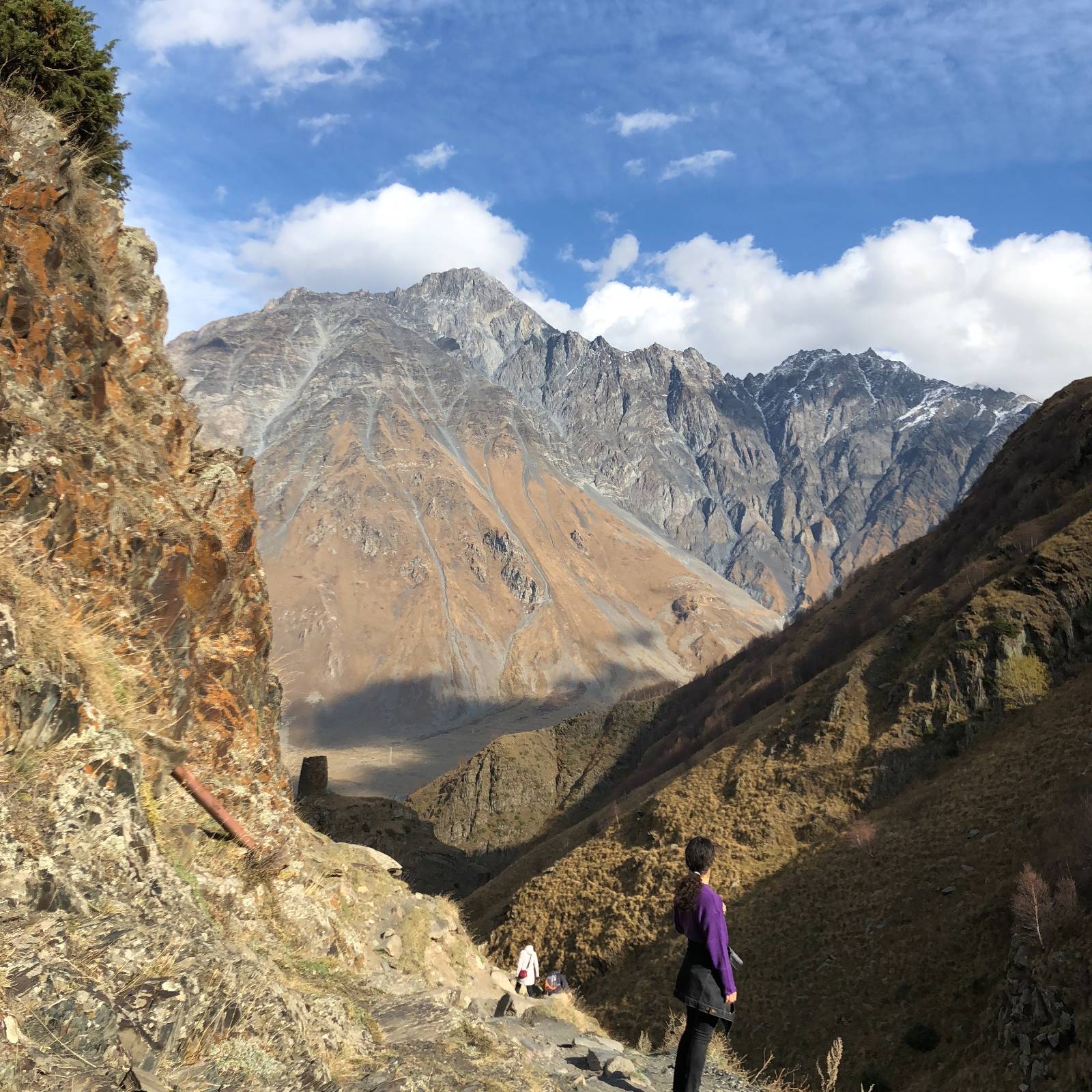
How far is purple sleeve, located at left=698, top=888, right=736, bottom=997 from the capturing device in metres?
6.19

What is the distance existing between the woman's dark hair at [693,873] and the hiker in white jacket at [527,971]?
11.5 metres

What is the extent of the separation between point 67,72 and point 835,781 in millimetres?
30568

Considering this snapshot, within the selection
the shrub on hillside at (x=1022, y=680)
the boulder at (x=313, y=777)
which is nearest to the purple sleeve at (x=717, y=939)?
the shrub on hillside at (x=1022, y=680)

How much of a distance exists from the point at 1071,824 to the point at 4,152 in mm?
25615

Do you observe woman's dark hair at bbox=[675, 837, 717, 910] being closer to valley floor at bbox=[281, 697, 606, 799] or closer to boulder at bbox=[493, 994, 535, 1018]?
boulder at bbox=[493, 994, 535, 1018]

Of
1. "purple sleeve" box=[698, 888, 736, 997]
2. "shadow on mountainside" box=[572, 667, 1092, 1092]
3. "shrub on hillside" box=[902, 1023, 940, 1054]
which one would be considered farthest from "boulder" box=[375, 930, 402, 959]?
"shrub on hillside" box=[902, 1023, 940, 1054]

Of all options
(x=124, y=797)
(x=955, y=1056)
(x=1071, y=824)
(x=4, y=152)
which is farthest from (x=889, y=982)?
(x=4, y=152)

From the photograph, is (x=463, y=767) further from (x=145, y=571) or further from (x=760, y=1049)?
(x=145, y=571)

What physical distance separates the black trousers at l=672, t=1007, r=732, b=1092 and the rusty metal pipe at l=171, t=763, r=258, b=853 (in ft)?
16.4

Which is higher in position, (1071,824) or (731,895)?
(1071,824)

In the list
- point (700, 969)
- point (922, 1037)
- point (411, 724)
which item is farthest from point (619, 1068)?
point (411, 724)

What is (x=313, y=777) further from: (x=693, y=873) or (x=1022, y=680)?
(x=693, y=873)

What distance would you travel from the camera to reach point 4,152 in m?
11.9

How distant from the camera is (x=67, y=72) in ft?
49.8
